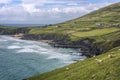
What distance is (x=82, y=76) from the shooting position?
79.6 meters

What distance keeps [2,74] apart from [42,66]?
96.8 feet

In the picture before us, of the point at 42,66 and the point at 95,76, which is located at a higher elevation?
the point at 95,76

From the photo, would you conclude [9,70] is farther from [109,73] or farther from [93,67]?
[109,73]

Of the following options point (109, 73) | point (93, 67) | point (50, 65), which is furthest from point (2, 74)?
point (109, 73)

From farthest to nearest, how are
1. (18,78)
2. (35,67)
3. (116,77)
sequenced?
(35,67), (18,78), (116,77)

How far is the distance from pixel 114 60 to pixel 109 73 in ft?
25.4

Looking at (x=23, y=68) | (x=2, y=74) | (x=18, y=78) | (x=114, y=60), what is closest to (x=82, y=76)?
(x=114, y=60)

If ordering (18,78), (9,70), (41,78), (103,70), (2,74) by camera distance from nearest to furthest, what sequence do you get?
(103,70) < (41,78) < (18,78) < (2,74) < (9,70)

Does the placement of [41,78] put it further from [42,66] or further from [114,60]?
[42,66]

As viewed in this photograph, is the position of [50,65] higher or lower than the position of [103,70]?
lower

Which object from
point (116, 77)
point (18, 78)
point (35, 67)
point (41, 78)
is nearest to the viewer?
point (116, 77)

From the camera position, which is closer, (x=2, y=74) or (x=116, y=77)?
(x=116, y=77)

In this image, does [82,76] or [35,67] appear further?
[35,67]

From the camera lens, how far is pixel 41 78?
9562 cm
